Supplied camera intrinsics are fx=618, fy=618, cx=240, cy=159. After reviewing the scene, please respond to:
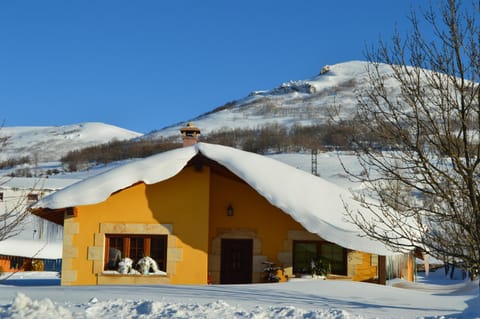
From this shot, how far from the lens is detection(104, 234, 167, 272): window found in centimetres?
1300

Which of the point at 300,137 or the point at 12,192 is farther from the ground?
the point at 300,137

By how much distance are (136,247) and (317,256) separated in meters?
3.89

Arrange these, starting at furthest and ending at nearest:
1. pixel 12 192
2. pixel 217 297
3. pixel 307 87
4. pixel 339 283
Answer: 1. pixel 307 87
2. pixel 12 192
3. pixel 339 283
4. pixel 217 297

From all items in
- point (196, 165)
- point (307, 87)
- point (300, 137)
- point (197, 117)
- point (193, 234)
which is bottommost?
point (193, 234)

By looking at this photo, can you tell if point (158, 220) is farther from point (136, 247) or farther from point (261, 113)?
point (261, 113)

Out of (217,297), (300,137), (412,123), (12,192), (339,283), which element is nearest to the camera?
(412,123)

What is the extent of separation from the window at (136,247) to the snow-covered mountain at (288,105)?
368ft

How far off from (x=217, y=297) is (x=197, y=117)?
16172 centimetres

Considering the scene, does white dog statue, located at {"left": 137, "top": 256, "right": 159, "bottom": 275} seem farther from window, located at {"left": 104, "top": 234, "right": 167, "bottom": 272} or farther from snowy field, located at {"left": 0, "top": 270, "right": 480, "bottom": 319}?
snowy field, located at {"left": 0, "top": 270, "right": 480, "bottom": 319}

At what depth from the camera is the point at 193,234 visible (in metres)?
12.9

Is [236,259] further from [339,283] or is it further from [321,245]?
[339,283]

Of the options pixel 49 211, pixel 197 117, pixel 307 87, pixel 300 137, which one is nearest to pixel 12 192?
pixel 49 211

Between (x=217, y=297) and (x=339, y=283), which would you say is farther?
(x=339, y=283)

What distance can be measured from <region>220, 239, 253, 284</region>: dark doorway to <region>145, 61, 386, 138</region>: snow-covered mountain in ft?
365
